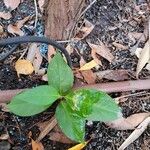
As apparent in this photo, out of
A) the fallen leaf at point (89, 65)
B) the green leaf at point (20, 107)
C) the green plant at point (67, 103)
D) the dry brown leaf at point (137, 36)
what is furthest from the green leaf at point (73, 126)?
the dry brown leaf at point (137, 36)

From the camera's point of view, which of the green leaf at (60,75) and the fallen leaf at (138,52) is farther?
the fallen leaf at (138,52)

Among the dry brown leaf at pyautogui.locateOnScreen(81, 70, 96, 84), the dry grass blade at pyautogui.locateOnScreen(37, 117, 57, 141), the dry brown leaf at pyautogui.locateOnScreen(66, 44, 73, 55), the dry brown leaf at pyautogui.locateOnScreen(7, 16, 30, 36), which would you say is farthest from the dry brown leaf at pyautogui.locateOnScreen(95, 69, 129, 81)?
the dry brown leaf at pyautogui.locateOnScreen(7, 16, 30, 36)

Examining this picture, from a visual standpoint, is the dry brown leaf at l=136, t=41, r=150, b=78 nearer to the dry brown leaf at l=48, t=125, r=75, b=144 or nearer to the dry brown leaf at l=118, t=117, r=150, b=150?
the dry brown leaf at l=118, t=117, r=150, b=150

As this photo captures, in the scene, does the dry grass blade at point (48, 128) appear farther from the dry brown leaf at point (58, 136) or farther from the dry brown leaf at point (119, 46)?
the dry brown leaf at point (119, 46)

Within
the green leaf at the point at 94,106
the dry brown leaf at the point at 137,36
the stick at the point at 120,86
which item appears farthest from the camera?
the dry brown leaf at the point at 137,36

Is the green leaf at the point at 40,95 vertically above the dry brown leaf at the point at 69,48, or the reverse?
the dry brown leaf at the point at 69,48

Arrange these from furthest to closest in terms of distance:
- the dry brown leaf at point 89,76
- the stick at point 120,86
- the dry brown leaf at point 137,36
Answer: the dry brown leaf at point 137,36 → the dry brown leaf at point 89,76 → the stick at point 120,86
